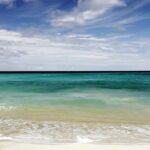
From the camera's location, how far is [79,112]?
11414mm

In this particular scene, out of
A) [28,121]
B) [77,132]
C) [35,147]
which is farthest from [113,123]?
[35,147]

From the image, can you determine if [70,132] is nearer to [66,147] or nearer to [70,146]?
[70,146]

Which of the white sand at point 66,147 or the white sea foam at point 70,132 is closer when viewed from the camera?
the white sand at point 66,147

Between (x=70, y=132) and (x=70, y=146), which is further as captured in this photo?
(x=70, y=132)

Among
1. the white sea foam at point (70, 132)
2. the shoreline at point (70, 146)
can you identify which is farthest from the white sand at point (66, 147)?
the white sea foam at point (70, 132)

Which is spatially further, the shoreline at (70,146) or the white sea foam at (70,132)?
the white sea foam at (70,132)

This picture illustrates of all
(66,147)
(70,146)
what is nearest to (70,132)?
(70,146)

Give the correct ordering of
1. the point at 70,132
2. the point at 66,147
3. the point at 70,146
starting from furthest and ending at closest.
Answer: the point at 70,132 → the point at 70,146 → the point at 66,147

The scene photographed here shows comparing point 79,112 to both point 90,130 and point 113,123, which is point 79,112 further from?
point 90,130

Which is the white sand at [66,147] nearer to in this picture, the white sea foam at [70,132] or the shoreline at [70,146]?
the shoreline at [70,146]

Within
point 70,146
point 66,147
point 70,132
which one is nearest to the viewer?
point 66,147

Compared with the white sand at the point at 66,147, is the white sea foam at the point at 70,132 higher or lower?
lower

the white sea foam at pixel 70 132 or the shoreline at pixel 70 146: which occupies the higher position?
the shoreline at pixel 70 146

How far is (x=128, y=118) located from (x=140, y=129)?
206 centimetres
